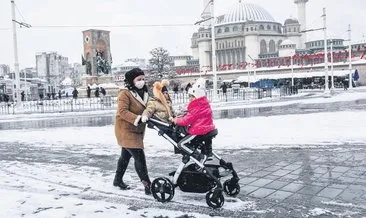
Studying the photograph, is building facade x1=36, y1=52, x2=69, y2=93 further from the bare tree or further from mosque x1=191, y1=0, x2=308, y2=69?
the bare tree

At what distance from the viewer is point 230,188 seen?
20.3 ft

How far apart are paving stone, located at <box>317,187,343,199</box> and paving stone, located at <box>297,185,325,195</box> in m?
0.07

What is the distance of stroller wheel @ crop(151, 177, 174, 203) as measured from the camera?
5.98m

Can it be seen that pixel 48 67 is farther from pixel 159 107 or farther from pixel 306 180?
pixel 306 180

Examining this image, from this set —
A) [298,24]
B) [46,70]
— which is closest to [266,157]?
[298,24]

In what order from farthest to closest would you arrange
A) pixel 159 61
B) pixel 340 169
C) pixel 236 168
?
pixel 159 61, pixel 236 168, pixel 340 169

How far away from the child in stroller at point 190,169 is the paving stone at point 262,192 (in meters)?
0.28

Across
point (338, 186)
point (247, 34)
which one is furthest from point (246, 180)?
point (247, 34)

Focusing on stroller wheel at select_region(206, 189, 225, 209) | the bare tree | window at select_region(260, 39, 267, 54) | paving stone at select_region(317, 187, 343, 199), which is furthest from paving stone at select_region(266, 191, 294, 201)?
window at select_region(260, 39, 267, 54)

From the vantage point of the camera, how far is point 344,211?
17.4 ft

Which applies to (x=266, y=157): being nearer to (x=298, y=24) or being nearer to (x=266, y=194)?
(x=266, y=194)

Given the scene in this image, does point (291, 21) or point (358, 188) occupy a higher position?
point (291, 21)

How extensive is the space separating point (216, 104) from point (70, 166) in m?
20.9

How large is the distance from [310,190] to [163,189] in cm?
222
